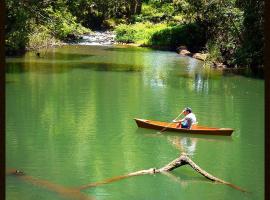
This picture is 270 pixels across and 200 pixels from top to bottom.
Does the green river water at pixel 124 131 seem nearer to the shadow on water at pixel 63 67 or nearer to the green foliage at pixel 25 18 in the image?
the shadow on water at pixel 63 67

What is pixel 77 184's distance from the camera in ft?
31.9

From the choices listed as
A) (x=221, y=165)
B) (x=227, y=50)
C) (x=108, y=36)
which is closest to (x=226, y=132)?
(x=221, y=165)

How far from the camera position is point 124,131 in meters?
14.5

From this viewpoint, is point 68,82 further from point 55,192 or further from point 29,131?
point 55,192

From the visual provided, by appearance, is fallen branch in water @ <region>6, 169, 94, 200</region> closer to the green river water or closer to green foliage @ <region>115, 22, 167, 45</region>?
the green river water

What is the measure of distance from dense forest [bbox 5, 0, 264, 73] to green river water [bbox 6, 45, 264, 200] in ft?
7.22

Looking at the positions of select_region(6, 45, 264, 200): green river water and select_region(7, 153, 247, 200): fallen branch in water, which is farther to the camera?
select_region(6, 45, 264, 200): green river water

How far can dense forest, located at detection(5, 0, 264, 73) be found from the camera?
89.7ft

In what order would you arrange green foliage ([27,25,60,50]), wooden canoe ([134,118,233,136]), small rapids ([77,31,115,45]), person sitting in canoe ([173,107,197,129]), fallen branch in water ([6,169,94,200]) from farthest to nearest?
small rapids ([77,31,115,45]), green foliage ([27,25,60,50]), person sitting in canoe ([173,107,197,129]), wooden canoe ([134,118,233,136]), fallen branch in water ([6,169,94,200])

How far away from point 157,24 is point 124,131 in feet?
113

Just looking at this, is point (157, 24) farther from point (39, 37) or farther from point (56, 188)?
point (56, 188)

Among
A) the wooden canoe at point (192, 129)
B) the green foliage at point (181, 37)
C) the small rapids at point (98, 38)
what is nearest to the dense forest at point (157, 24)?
the green foliage at point (181, 37)

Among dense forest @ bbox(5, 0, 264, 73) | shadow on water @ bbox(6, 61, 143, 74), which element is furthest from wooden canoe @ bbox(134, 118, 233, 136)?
shadow on water @ bbox(6, 61, 143, 74)
